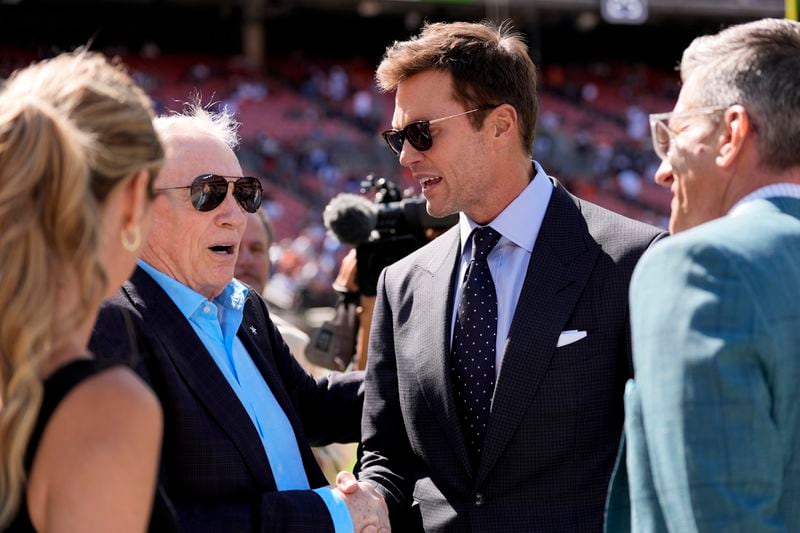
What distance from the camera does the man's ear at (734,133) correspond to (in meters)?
1.87

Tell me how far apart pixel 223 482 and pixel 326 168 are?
20423 mm

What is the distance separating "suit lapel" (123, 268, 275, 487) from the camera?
2432 millimetres

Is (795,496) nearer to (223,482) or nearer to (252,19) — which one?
(223,482)

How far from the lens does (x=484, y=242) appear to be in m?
2.88

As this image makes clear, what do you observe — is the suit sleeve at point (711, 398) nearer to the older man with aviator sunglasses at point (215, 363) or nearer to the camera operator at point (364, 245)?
the older man with aviator sunglasses at point (215, 363)

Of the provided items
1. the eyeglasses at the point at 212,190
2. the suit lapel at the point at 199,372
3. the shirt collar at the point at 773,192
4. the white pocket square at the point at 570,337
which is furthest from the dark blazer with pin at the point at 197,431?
the shirt collar at the point at 773,192

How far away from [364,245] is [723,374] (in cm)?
272

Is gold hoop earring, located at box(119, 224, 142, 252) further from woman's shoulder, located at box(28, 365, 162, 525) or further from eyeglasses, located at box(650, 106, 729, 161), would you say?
eyeglasses, located at box(650, 106, 729, 161)

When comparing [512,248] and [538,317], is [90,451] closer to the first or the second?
Answer: [538,317]

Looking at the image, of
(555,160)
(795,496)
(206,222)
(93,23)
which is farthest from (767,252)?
(93,23)

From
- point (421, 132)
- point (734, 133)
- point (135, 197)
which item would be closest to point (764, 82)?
point (734, 133)

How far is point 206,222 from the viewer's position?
2797mm

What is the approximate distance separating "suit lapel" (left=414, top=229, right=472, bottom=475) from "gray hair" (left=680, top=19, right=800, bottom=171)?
43.0 inches

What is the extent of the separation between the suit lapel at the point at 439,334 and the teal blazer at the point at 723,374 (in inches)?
38.2
